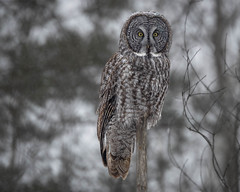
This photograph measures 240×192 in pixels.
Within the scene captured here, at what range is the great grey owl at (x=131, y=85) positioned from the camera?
14.0 feet

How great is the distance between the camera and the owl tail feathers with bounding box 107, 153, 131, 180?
175 inches

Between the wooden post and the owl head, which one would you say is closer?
the wooden post

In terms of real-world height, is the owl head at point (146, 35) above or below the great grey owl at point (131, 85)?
above

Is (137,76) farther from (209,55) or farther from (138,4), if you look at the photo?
(138,4)

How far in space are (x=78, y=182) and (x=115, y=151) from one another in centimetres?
312

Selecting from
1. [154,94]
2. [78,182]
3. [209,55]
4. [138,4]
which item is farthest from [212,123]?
[154,94]

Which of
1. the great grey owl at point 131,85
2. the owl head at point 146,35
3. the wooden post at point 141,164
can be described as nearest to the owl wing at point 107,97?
the great grey owl at point 131,85

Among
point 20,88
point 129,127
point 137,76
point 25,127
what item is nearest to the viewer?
point 137,76

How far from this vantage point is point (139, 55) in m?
4.33

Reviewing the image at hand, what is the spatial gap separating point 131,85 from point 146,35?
64 cm

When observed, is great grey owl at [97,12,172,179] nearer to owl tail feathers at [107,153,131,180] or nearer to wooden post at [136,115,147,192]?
owl tail feathers at [107,153,131,180]

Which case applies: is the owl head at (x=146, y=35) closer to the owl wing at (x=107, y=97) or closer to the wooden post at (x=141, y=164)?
the owl wing at (x=107, y=97)

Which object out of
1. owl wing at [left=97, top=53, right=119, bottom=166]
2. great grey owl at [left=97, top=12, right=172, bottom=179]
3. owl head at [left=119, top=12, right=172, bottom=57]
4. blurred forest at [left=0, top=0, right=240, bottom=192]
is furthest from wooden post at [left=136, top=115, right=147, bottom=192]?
blurred forest at [left=0, top=0, right=240, bottom=192]

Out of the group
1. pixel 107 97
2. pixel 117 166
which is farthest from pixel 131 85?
pixel 117 166
